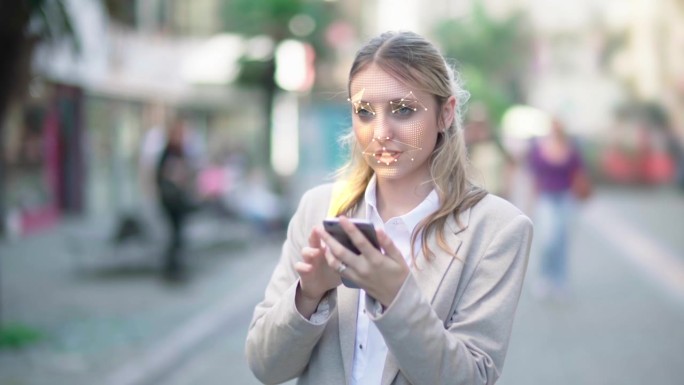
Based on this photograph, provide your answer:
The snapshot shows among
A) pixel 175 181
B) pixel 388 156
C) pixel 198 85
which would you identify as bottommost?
pixel 198 85

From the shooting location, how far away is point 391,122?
6.94 feet

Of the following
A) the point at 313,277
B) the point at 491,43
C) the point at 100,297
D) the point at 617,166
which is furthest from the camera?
the point at 491,43

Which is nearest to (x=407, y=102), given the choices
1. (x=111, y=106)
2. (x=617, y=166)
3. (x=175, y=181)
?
(x=175, y=181)

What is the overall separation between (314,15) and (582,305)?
9423 millimetres

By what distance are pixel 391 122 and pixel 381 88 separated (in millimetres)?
82

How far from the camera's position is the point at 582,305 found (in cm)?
970

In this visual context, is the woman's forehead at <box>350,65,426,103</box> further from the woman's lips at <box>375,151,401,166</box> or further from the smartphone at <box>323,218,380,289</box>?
the smartphone at <box>323,218,380,289</box>

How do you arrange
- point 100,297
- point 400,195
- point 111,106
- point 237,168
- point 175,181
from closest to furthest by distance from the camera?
point 400,195
point 100,297
point 175,181
point 111,106
point 237,168

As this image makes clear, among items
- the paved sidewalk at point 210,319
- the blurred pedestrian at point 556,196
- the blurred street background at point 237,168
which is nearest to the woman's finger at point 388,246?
the blurred street background at point 237,168

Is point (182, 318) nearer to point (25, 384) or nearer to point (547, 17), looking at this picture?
point (25, 384)

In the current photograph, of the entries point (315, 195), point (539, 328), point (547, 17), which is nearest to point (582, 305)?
point (539, 328)

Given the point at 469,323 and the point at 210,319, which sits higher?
the point at 469,323

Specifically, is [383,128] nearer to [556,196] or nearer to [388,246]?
[388,246]

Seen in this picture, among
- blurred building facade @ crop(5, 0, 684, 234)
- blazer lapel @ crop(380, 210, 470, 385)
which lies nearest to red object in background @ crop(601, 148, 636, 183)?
blurred building facade @ crop(5, 0, 684, 234)
